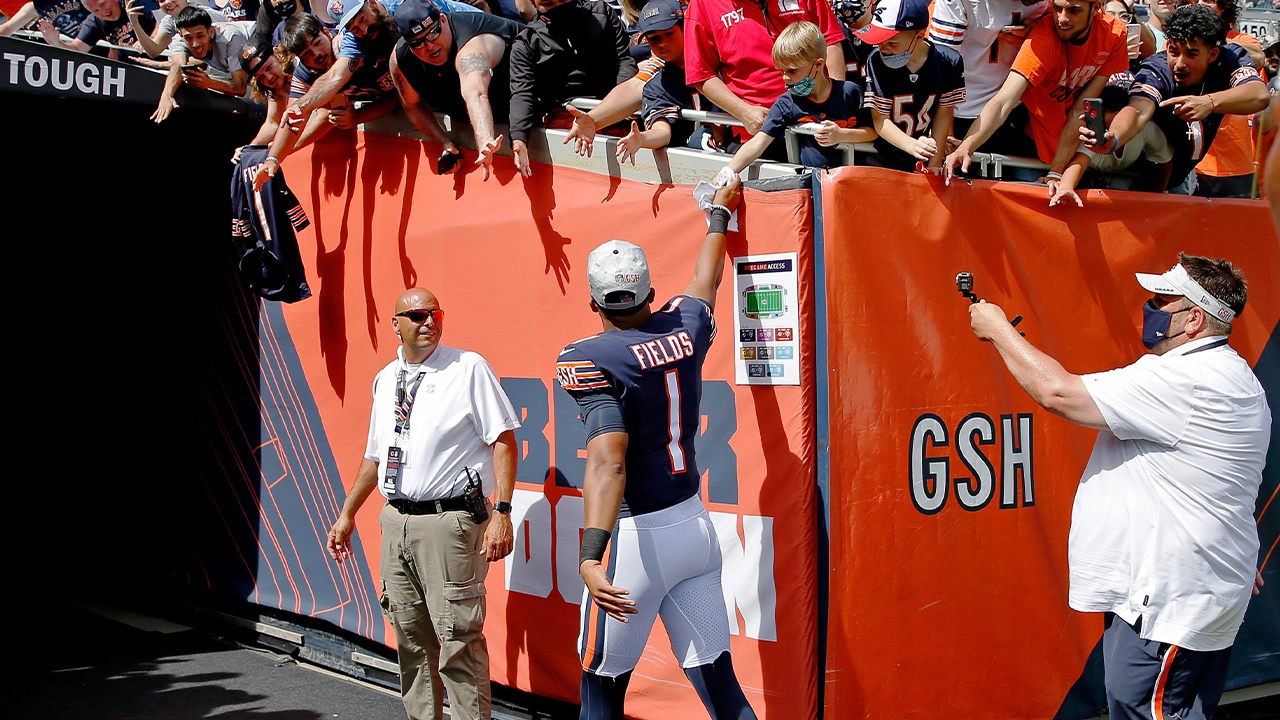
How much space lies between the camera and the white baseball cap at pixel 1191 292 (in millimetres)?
3301

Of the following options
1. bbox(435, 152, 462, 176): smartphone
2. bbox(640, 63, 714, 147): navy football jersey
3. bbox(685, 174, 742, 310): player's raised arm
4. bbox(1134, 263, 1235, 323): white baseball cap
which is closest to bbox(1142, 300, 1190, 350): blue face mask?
bbox(1134, 263, 1235, 323): white baseball cap

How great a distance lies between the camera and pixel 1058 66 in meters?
4.99

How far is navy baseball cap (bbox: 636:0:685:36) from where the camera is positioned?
16.6 feet

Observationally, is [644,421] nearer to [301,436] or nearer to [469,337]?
[469,337]

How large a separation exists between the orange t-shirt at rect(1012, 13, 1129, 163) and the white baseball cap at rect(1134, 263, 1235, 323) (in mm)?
1784

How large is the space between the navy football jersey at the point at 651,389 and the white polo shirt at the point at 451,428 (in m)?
1.14

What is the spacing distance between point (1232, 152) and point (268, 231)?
6.02 meters

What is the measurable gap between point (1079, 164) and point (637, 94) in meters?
2.13

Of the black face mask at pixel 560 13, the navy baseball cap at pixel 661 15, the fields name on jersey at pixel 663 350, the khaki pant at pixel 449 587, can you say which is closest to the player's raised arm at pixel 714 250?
the fields name on jersey at pixel 663 350

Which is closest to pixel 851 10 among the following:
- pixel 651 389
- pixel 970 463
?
pixel 970 463

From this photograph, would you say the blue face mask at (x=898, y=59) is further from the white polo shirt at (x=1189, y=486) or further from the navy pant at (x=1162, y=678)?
the navy pant at (x=1162, y=678)

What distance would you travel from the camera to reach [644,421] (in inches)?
142

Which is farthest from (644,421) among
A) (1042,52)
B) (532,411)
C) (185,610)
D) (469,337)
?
(185,610)

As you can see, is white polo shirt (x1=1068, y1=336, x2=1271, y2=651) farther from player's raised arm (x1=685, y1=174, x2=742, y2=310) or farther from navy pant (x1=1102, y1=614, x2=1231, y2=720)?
player's raised arm (x1=685, y1=174, x2=742, y2=310)
